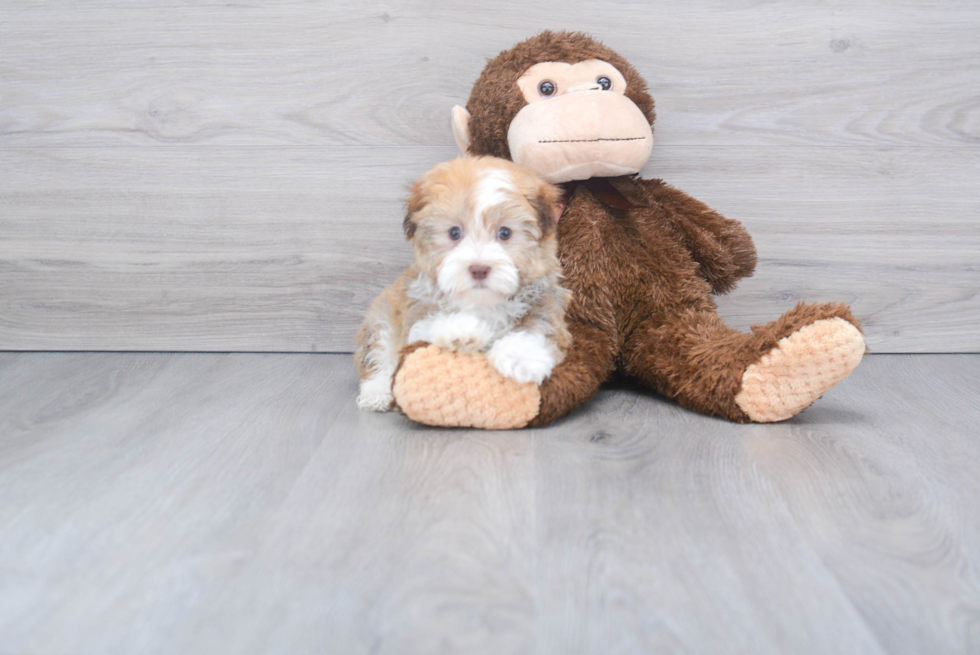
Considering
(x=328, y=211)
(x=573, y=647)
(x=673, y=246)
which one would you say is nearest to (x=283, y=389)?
(x=328, y=211)

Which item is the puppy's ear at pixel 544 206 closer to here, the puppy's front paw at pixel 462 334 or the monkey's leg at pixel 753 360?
the puppy's front paw at pixel 462 334

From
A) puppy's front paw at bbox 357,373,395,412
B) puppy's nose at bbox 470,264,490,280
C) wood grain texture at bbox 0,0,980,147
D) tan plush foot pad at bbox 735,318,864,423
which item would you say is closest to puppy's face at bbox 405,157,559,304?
puppy's nose at bbox 470,264,490,280

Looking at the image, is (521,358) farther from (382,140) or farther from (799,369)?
(382,140)

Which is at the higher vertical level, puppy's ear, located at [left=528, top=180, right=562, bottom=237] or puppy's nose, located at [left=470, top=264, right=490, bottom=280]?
puppy's ear, located at [left=528, top=180, right=562, bottom=237]

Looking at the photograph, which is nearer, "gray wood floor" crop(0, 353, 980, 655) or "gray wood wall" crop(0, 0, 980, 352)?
"gray wood floor" crop(0, 353, 980, 655)

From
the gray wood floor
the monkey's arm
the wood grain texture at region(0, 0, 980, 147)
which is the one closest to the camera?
the gray wood floor

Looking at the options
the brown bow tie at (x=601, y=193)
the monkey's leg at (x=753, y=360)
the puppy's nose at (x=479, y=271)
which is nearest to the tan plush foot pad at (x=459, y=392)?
the puppy's nose at (x=479, y=271)

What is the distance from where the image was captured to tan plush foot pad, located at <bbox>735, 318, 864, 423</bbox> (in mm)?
1090

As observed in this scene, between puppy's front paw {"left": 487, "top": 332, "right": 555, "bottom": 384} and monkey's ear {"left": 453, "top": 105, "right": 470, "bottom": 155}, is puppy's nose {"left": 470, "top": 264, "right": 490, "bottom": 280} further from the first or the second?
monkey's ear {"left": 453, "top": 105, "right": 470, "bottom": 155}

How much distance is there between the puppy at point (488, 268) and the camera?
108cm

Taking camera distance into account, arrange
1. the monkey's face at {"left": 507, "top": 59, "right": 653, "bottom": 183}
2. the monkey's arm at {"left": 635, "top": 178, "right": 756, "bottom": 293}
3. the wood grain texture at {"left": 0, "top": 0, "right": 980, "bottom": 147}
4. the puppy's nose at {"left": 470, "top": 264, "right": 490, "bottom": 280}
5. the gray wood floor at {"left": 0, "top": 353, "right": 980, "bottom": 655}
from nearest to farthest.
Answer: the gray wood floor at {"left": 0, "top": 353, "right": 980, "bottom": 655} → the puppy's nose at {"left": 470, "top": 264, "right": 490, "bottom": 280} → the monkey's face at {"left": 507, "top": 59, "right": 653, "bottom": 183} → the monkey's arm at {"left": 635, "top": 178, "right": 756, "bottom": 293} → the wood grain texture at {"left": 0, "top": 0, "right": 980, "bottom": 147}

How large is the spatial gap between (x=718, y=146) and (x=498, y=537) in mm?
1061

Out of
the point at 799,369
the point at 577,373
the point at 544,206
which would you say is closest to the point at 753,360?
the point at 799,369

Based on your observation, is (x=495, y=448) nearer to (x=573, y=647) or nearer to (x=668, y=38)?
(x=573, y=647)
